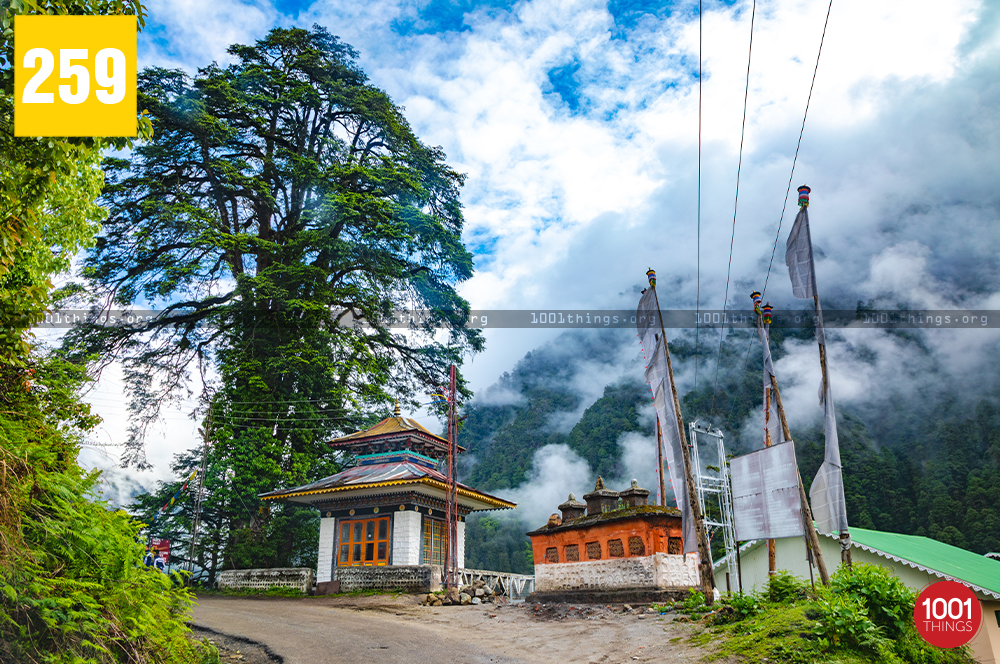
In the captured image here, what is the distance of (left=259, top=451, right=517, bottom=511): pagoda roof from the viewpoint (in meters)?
20.5

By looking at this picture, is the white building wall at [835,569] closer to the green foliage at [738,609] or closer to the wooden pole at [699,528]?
the green foliage at [738,609]

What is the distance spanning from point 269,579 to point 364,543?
12.1 ft

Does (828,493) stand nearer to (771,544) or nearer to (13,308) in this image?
(771,544)

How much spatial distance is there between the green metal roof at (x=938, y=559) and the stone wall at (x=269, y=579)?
18.7m

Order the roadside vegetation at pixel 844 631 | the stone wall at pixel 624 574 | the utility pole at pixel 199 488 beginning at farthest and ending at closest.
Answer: the utility pole at pixel 199 488 → the stone wall at pixel 624 574 → the roadside vegetation at pixel 844 631

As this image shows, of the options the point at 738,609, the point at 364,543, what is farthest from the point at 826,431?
the point at 364,543

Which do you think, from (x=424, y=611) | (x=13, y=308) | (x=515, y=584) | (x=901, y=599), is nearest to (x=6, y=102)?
(x=13, y=308)

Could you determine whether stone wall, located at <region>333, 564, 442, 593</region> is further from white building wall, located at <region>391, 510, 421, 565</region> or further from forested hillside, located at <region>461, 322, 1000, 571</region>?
forested hillside, located at <region>461, 322, 1000, 571</region>

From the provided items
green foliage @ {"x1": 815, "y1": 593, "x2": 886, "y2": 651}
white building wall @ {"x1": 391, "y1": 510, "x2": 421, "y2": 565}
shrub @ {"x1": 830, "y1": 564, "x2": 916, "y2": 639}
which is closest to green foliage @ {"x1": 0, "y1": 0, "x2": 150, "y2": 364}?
green foliage @ {"x1": 815, "y1": 593, "x2": 886, "y2": 651}

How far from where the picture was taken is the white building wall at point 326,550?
2166 cm

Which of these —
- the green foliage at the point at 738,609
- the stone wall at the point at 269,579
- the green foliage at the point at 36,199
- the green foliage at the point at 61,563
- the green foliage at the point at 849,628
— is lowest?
the stone wall at the point at 269,579

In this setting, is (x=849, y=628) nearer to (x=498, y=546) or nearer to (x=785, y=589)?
(x=785, y=589)

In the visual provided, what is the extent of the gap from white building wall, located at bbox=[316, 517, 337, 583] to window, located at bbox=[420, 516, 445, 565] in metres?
3.51

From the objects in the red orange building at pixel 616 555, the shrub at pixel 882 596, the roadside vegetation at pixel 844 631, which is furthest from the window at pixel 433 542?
the shrub at pixel 882 596
